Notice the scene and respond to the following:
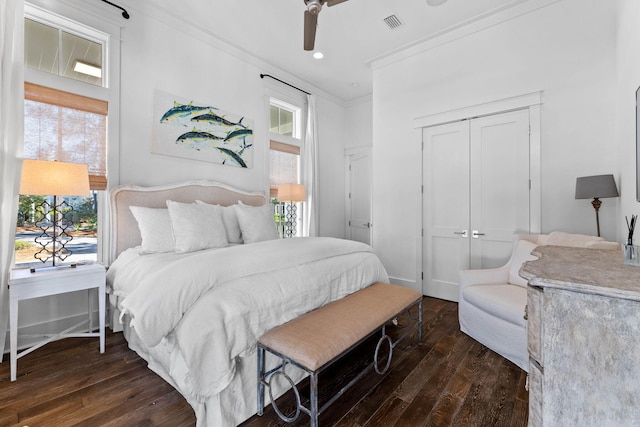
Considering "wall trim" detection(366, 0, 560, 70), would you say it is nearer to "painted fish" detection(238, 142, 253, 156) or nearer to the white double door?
the white double door

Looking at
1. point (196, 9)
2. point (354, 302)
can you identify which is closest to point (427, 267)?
point (354, 302)

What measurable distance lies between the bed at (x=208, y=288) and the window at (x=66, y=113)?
291 millimetres

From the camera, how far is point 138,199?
9.30 ft

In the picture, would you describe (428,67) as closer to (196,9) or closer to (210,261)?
(196,9)

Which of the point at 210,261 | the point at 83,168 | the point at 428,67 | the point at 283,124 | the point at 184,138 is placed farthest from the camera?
the point at 283,124

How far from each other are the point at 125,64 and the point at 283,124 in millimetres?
2208

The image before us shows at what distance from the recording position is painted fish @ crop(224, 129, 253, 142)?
3.74 metres

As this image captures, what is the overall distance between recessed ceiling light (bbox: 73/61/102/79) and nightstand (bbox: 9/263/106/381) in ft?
5.99

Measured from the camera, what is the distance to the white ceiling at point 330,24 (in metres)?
2.99

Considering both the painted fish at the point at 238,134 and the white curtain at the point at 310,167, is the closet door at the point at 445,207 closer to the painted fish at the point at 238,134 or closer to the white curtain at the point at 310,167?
the white curtain at the point at 310,167

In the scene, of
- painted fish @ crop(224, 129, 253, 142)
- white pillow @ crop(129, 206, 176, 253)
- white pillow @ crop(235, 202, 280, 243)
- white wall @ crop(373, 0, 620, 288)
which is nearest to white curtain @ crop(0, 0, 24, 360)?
white pillow @ crop(129, 206, 176, 253)

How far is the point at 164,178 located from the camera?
3174 mm

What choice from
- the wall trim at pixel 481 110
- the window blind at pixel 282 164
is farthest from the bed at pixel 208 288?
the wall trim at pixel 481 110

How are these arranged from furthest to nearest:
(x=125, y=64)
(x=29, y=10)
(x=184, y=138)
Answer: (x=184, y=138), (x=125, y=64), (x=29, y=10)
